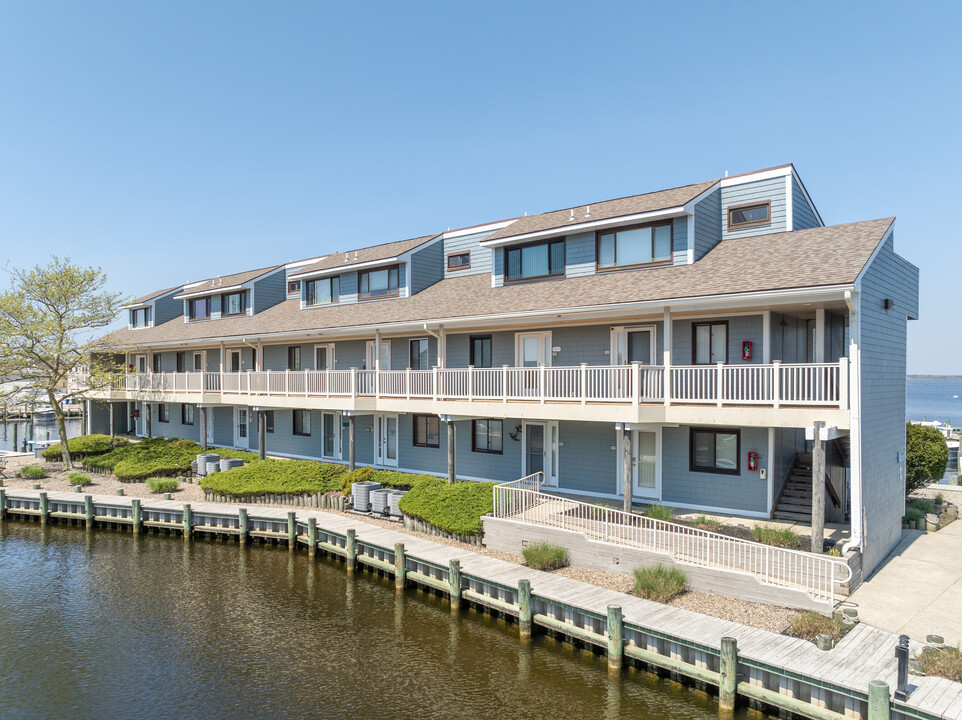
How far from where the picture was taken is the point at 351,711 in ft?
35.7

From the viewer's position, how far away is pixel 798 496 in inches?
703

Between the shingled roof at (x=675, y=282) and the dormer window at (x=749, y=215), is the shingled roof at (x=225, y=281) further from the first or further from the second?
the dormer window at (x=749, y=215)

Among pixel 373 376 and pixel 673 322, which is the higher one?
pixel 673 322

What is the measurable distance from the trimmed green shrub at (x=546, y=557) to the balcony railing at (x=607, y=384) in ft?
14.5

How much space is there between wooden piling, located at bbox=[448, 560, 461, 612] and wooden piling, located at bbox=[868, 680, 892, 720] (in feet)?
29.6

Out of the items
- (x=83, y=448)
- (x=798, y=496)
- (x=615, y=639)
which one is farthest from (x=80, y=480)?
(x=798, y=496)

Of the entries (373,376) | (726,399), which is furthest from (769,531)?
(373,376)

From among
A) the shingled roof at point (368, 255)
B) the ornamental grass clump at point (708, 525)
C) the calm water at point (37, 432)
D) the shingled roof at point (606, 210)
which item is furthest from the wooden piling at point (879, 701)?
the calm water at point (37, 432)

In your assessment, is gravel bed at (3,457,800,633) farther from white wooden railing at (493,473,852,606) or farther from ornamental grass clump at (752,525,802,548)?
ornamental grass clump at (752,525,802,548)

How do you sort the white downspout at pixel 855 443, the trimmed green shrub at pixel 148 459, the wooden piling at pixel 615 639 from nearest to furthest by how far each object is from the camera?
the wooden piling at pixel 615 639 < the white downspout at pixel 855 443 < the trimmed green shrub at pixel 148 459

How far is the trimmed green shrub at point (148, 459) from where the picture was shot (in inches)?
1164

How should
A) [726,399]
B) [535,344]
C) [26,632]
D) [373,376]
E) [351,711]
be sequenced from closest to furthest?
[351,711]
[26,632]
[726,399]
[535,344]
[373,376]

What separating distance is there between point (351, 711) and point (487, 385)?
11.7 metres

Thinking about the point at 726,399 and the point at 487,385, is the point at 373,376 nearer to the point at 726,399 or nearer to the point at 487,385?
the point at 487,385
